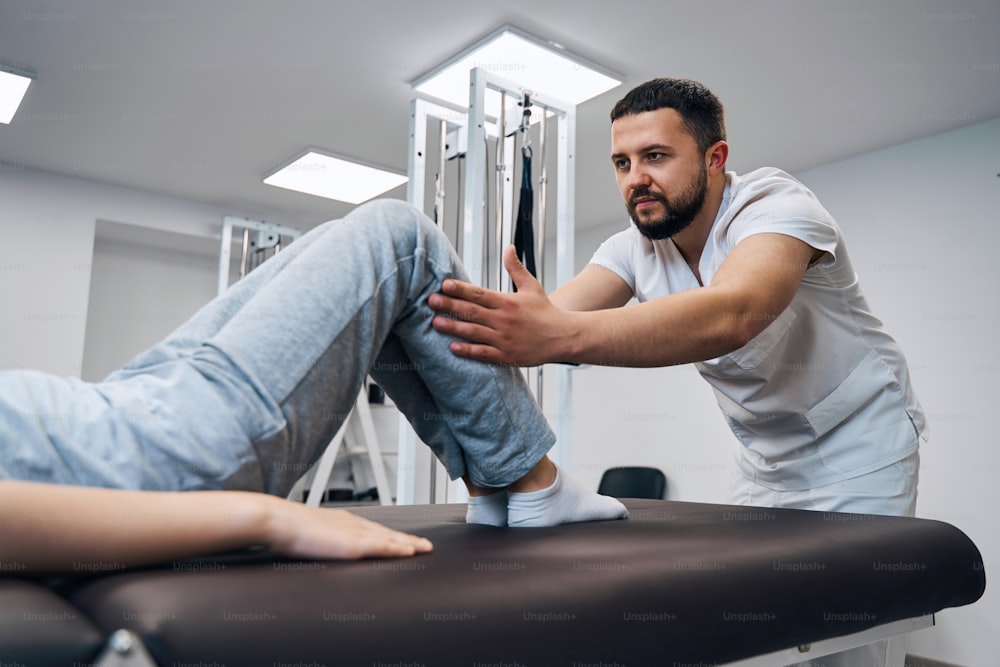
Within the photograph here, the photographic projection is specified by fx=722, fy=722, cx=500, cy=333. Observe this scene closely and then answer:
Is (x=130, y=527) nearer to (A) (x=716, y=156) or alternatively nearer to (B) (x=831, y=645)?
(B) (x=831, y=645)

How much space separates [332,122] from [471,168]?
3.80 ft

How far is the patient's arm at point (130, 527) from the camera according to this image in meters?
0.58

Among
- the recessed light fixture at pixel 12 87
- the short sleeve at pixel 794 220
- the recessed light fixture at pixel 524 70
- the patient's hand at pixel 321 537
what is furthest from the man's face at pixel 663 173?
the recessed light fixture at pixel 12 87

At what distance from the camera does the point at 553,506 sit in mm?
1033

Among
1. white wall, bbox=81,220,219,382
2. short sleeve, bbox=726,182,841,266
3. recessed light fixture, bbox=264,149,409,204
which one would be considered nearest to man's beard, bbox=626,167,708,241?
short sleeve, bbox=726,182,841,266

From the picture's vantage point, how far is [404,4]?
2.37 metres

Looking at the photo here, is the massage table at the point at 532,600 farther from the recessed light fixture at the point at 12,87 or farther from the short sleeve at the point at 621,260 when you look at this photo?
the recessed light fixture at the point at 12,87

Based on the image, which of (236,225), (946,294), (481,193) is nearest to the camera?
(481,193)

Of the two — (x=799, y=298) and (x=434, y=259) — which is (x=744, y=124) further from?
(x=434, y=259)

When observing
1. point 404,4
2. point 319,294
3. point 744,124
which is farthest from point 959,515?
point 319,294

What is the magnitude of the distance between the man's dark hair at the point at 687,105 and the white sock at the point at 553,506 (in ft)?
2.45

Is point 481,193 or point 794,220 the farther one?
point 481,193

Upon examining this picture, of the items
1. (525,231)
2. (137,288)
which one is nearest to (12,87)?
(137,288)

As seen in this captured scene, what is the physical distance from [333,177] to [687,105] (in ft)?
9.35
